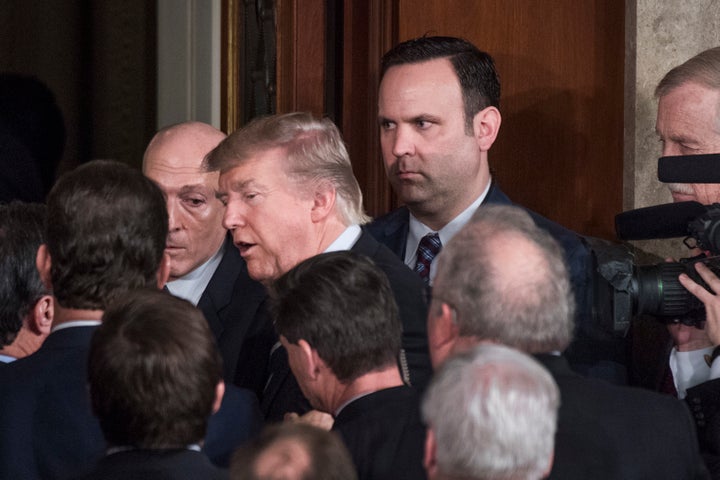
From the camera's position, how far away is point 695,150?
290 cm

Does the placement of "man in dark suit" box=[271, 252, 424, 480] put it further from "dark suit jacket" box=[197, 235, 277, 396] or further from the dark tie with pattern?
the dark tie with pattern

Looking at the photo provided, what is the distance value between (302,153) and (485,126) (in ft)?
2.20

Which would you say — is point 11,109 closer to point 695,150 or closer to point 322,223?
point 322,223

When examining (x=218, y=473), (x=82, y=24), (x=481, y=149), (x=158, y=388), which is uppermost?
(x=82, y=24)

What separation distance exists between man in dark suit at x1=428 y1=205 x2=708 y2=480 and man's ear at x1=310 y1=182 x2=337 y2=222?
2.85ft

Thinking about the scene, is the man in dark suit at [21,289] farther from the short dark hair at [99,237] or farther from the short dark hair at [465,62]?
the short dark hair at [465,62]

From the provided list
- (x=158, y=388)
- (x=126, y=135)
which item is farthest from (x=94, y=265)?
(x=126, y=135)

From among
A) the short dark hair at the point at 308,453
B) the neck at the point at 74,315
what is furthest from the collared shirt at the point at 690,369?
the short dark hair at the point at 308,453

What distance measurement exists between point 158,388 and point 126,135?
114 inches

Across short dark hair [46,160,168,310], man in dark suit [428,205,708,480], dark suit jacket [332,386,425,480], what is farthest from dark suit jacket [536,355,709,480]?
short dark hair [46,160,168,310]

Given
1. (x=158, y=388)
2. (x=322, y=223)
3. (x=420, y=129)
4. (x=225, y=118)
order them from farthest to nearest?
(x=225, y=118) → (x=420, y=129) → (x=322, y=223) → (x=158, y=388)

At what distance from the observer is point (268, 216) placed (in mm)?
2830

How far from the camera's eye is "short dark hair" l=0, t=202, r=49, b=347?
2461mm

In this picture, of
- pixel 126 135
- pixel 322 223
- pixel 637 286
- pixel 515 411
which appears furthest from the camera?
pixel 126 135
